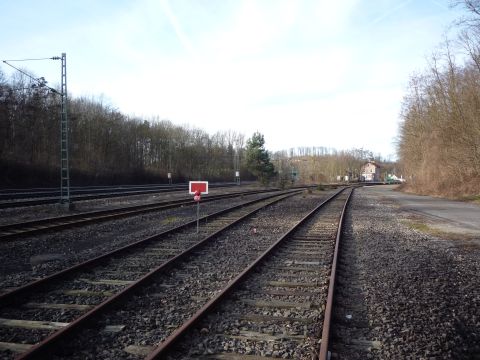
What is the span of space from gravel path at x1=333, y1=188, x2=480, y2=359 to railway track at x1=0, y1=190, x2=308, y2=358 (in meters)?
3.29

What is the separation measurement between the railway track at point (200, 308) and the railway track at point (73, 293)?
0.17 ft

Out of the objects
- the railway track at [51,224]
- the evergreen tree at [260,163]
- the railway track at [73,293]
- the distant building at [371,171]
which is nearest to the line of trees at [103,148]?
the evergreen tree at [260,163]

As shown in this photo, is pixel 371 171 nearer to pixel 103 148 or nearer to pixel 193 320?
pixel 103 148

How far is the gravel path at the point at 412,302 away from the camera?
4.53 metres

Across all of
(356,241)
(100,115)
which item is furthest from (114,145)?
(356,241)

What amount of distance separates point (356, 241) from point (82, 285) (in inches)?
303

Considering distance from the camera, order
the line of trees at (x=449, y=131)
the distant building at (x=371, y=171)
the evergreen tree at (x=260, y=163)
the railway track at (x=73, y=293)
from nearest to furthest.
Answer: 1. the railway track at (x=73, y=293)
2. the line of trees at (x=449, y=131)
3. the evergreen tree at (x=260, y=163)
4. the distant building at (x=371, y=171)

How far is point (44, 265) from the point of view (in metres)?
8.41

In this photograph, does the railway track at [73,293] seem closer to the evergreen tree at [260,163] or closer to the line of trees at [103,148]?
the line of trees at [103,148]

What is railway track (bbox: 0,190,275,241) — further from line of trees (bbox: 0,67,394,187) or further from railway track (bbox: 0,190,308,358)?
line of trees (bbox: 0,67,394,187)

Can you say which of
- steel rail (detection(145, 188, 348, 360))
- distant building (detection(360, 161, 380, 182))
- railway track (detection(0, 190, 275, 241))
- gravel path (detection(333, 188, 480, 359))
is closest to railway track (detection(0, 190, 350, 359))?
steel rail (detection(145, 188, 348, 360))

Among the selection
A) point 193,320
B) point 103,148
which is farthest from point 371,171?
point 193,320

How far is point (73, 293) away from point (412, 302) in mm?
5080

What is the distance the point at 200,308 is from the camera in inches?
225
